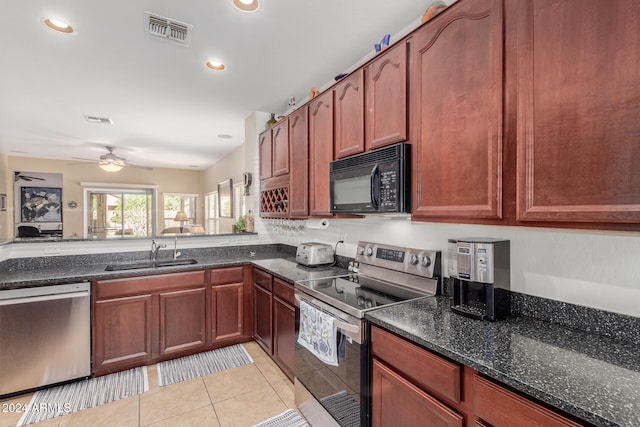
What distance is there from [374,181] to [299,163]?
1.13 metres

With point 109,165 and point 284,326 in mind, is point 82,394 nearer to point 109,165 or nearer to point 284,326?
point 284,326

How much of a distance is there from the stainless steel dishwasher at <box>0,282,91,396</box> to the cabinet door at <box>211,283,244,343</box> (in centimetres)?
98

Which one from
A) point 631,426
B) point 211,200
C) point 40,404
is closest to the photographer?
point 631,426

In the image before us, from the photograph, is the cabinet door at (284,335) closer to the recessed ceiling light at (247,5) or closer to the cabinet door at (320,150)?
the cabinet door at (320,150)

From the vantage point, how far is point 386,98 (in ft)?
6.03

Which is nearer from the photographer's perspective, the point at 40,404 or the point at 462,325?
the point at 462,325

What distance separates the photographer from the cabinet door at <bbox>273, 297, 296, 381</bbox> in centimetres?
234

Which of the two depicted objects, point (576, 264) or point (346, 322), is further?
point (346, 322)

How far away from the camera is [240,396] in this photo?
233 centimetres

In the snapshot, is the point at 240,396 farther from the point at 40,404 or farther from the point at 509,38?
the point at 509,38

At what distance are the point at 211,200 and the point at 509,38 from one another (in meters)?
7.62

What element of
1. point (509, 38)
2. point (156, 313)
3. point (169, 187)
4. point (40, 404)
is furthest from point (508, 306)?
point (169, 187)

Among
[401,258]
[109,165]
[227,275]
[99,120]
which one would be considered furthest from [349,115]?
[109,165]

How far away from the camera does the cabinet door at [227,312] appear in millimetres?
2961
